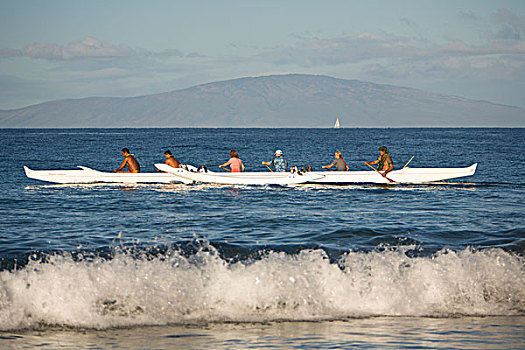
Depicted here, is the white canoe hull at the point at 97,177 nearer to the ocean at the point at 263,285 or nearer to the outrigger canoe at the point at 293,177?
the outrigger canoe at the point at 293,177

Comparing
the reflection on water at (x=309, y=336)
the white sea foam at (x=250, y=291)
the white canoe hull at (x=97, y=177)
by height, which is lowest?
the reflection on water at (x=309, y=336)

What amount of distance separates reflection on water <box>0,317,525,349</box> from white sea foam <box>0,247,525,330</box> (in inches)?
12.8

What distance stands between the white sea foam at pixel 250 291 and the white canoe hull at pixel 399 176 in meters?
14.6

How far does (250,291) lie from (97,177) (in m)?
18.3

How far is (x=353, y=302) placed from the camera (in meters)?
8.71

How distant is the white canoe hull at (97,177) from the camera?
25047 millimetres

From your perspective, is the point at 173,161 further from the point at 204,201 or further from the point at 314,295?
the point at 314,295

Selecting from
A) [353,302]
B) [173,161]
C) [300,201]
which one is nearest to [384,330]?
[353,302]

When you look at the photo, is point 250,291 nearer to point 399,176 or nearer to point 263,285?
point 263,285

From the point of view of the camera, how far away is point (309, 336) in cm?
746

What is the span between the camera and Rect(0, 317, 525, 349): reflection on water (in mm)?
7105

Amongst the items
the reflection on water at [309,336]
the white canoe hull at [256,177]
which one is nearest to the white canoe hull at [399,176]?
the white canoe hull at [256,177]

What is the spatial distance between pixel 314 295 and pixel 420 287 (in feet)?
5.84

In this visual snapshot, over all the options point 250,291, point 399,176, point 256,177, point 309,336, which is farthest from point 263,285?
point 399,176
